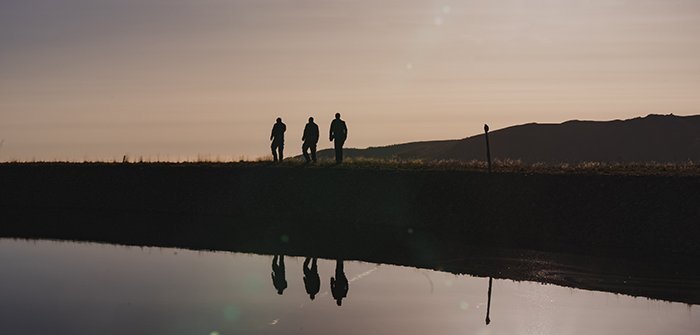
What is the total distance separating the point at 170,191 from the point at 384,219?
10352mm

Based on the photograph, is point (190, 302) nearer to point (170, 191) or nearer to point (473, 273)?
point (473, 273)

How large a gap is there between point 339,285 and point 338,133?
17195 mm

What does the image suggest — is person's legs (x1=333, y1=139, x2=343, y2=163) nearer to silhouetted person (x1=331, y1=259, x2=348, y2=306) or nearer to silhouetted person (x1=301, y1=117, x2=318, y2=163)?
silhouetted person (x1=301, y1=117, x2=318, y2=163)

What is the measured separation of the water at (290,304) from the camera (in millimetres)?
17531

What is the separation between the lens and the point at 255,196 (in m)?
37.4

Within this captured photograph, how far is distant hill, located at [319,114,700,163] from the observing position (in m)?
99.5

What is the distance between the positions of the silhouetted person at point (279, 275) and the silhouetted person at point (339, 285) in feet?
3.77

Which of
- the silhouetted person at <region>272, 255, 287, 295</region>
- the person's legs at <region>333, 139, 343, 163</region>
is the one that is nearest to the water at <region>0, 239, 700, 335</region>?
the silhouetted person at <region>272, 255, 287, 295</region>

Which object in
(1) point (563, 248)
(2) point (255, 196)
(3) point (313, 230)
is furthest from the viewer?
(2) point (255, 196)

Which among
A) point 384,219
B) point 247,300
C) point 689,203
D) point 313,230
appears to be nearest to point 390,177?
point 384,219

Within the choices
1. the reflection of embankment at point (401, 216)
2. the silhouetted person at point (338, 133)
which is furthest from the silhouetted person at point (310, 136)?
the reflection of embankment at point (401, 216)

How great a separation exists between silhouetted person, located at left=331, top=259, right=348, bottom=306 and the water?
0.54ft

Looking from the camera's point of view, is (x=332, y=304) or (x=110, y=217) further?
(x=110, y=217)

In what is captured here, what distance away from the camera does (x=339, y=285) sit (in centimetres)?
2202
